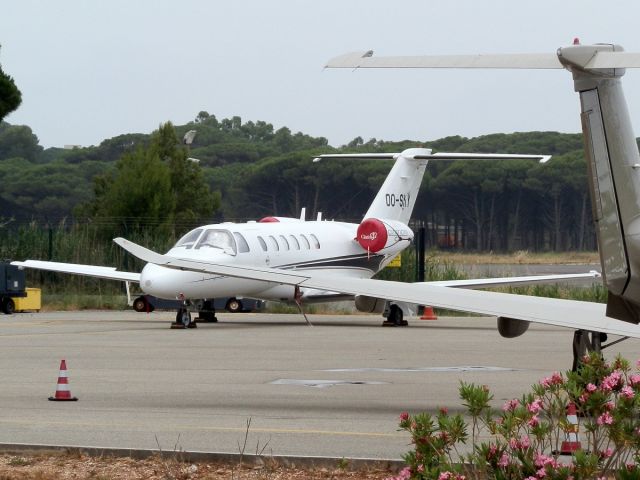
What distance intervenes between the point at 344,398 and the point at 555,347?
10138 millimetres

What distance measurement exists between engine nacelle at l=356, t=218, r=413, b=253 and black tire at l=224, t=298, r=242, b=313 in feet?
14.9

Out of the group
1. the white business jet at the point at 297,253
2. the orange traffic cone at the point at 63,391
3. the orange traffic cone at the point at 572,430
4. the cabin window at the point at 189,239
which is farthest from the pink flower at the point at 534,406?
the cabin window at the point at 189,239

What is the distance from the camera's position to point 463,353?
22.8 meters

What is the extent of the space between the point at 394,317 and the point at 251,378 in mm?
14005

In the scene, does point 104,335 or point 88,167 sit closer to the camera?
point 104,335

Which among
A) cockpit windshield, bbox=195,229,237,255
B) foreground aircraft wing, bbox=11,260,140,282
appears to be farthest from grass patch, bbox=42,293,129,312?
cockpit windshield, bbox=195,229,237,255

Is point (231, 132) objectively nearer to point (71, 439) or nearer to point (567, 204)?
point (567, 204)

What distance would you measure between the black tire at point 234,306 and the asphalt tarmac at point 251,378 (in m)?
4.50

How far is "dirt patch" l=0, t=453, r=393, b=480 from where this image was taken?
31.6 feet

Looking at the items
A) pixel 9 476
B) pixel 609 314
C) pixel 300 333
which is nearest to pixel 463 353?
pixel 300 333

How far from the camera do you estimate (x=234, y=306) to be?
121 ft

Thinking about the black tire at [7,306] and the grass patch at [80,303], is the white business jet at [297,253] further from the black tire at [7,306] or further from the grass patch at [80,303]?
the grass patch at [80,303]

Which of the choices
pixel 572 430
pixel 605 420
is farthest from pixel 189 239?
pixel 605 420

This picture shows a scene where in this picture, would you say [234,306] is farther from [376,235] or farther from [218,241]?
[218,241]
